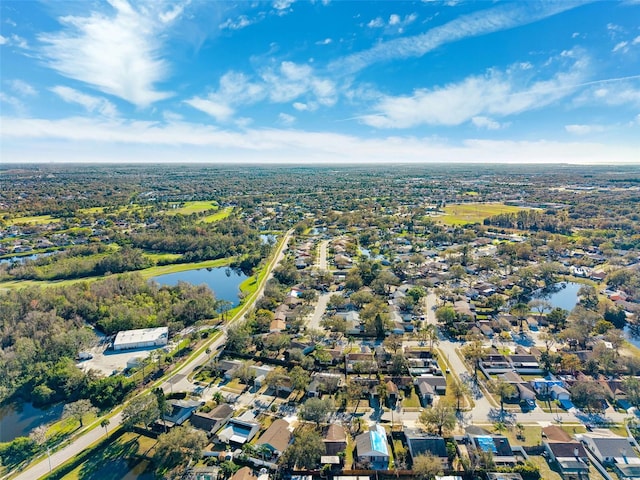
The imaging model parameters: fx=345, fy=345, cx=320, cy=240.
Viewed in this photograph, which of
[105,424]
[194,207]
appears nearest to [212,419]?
[105,424]

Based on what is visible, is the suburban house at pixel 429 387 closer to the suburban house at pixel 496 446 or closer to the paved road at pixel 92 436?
the suburban house at pixel 496 446

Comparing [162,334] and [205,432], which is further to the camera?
[162,334]

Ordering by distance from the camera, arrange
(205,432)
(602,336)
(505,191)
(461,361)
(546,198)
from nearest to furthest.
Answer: (205,432) < (461,361) < (602,336) < (546,198) < (505,191)

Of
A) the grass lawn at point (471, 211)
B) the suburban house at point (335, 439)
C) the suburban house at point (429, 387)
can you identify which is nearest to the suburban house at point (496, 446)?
the suburban house at point (429, 387)

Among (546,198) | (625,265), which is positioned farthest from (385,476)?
(546,198)

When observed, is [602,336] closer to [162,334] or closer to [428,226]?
[162,334]

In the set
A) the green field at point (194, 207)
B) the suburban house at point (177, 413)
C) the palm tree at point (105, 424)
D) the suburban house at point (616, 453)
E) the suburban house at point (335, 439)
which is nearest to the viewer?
the suburban house at point (616, 453)

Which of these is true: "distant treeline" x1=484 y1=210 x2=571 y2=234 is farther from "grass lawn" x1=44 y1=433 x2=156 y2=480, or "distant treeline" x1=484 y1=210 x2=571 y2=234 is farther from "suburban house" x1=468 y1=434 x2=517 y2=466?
"grass lawn" x1=44 y1=433 x2=156 y2=480

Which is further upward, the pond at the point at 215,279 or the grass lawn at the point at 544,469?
the grass lawn at the point at 544,469
